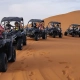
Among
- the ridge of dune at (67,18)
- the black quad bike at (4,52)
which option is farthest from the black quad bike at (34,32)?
the ridge of dune at (67,18)

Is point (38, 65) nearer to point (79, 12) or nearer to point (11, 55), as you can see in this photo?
point (11, 55)

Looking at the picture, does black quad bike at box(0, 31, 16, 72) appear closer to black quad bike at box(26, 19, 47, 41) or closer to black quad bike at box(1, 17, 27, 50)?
black quad bike at box(1, 17, 27, 50)

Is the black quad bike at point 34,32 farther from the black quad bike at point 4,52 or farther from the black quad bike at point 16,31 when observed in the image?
the black quad bike at point 4,52

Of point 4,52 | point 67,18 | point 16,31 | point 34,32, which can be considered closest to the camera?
point 4,52

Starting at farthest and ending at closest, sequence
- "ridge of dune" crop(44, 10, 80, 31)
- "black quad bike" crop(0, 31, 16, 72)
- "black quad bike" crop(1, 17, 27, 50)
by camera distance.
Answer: "ridge of dune" crop(44, 10, 80, 31) < "black quad bike" crop(1, 17, 27, 50) < "black quad bike" crop(0, 31, 16, 72)

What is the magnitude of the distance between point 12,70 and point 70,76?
1772 millimetres

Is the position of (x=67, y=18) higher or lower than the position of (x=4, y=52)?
lower

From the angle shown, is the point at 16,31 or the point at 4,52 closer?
the point at 4,52

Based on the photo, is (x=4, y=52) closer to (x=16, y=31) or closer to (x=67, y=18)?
(x=16, y=31)

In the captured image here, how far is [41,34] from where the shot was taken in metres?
24.4

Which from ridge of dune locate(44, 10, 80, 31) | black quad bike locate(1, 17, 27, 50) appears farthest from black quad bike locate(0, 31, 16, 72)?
ridge of dune locate(44, 10, 80, 31)

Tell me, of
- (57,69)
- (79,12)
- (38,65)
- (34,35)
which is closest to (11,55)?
(38,65)

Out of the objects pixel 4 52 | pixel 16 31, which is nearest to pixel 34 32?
pixel 16 31

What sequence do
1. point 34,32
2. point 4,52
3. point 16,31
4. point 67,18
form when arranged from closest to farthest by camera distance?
1. point 4,52
2. point 16,31
3. point 34,32
4. point 67,18
